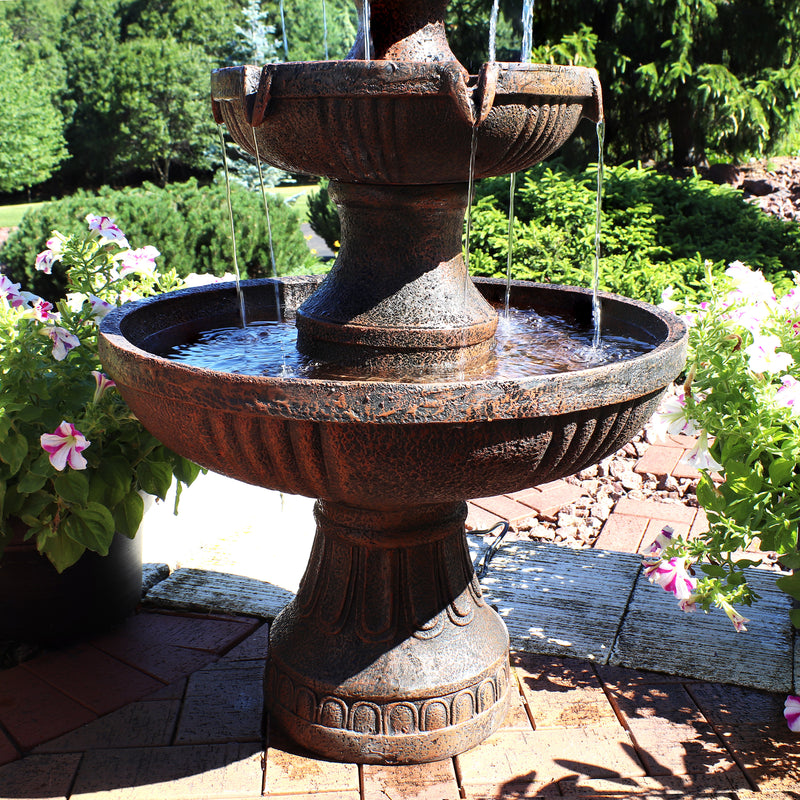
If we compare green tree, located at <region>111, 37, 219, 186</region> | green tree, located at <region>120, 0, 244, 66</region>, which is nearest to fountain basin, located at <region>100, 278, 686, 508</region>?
green tree, located at <region>111, 37, 219, 186</region>

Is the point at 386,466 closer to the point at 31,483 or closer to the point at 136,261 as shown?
the point at 31,483

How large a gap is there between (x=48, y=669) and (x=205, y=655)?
0.43 meters

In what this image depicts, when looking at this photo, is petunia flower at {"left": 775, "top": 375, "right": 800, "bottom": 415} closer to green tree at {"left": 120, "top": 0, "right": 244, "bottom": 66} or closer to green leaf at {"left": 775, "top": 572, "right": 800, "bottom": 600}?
green leaf at {"left": 775, "top": 572, "right": 800, "bottom": 600}

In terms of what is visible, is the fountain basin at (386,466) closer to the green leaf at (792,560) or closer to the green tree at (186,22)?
the green leaf at (792,560)

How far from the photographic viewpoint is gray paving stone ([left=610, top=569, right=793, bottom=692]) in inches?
92.4

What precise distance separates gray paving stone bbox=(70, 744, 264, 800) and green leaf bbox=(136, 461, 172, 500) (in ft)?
2.15

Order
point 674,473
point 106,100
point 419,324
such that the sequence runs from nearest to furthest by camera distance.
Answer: point 419,324 → point 674,473 → point 106,100

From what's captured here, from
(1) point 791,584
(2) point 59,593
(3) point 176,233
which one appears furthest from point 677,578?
(3) point 176,233

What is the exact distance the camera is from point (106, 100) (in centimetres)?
→ 2988

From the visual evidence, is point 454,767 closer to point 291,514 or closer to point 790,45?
point 291,514

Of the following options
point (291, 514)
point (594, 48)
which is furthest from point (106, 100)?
point (291, 514)

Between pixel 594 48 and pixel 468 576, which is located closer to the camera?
pixel 468 576

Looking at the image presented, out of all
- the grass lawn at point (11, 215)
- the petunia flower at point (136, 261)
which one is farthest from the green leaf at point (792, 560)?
the grass lawn at point (11, 215)

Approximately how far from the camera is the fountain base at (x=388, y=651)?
6.70ft
